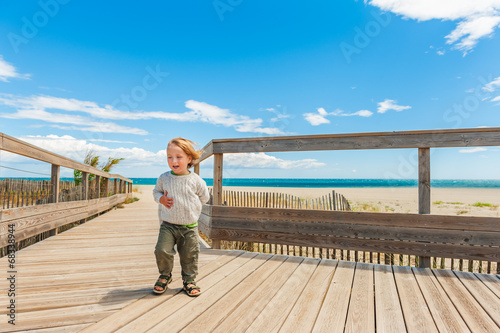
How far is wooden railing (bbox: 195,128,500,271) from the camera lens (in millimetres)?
3115

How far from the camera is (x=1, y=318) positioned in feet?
6.35

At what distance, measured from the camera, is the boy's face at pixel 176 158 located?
2.44m

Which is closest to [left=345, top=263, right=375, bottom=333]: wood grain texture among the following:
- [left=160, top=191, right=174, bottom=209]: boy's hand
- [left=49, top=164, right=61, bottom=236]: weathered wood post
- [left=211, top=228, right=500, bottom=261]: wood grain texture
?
[left=211, top=228, right=500, bottom=261]: wood grain texture

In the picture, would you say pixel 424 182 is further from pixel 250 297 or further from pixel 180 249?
pixel 180 249

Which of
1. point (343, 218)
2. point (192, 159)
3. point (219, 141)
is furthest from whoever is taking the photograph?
point (219, 141)

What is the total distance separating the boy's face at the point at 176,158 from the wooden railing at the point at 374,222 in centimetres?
143

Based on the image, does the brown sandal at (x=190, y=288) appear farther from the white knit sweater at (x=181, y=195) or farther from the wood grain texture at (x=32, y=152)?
the wood grain texture at (x=32, y=152)

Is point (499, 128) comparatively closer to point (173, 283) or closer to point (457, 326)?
point (457, 326)

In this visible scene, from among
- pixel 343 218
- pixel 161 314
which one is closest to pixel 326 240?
pixel 343 218

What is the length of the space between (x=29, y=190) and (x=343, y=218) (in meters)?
4.16

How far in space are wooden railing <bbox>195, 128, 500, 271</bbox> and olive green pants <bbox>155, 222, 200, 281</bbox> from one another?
1418mm

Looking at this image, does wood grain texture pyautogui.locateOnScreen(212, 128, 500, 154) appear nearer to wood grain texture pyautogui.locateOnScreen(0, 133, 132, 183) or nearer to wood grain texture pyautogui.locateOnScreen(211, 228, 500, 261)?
wood grain texture pyautogui.locateOnScreen(211, 228, 500, 261)

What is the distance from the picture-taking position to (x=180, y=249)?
8.24 ft

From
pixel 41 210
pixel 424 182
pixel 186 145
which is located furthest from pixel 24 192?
pixel 424 182
